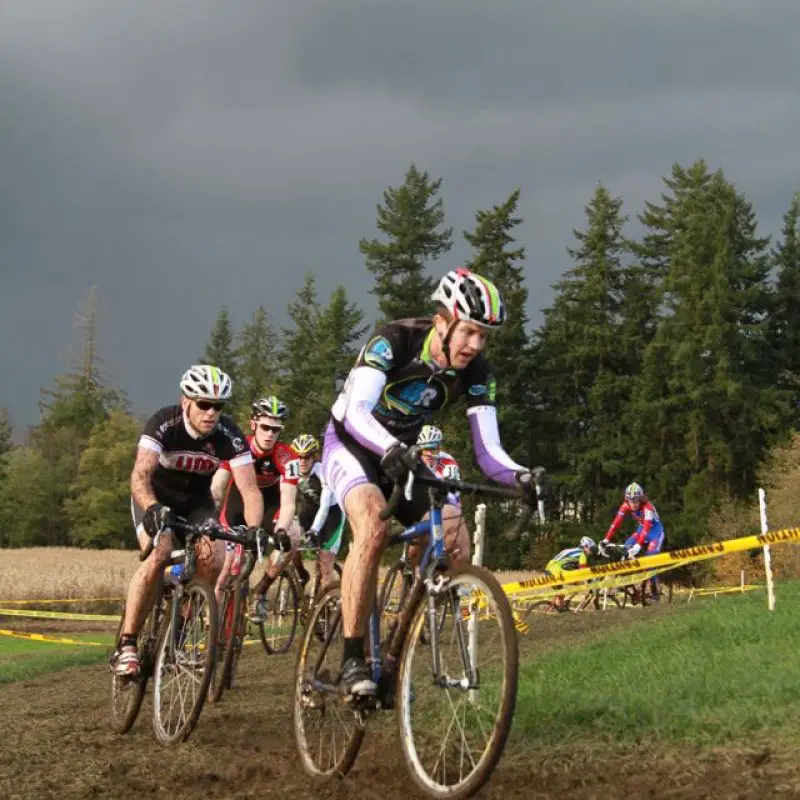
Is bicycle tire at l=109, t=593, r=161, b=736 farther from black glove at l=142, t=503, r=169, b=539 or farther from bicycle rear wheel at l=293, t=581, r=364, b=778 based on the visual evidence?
bicycle rear wheel at l=293, t=581, r=364, b=778

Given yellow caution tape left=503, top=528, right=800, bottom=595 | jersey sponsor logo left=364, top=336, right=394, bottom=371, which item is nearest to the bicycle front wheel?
jersey sponsor logo left=364, top=336, right=394, bottom=371

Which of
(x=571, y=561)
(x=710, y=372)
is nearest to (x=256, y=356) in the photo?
(x=710, y=372)

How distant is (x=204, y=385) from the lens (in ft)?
26.7

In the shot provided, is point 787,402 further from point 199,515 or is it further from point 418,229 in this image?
point 199,515

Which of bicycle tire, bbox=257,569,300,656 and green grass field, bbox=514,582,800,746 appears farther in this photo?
bicycle tire, bbox=257,569,300,656

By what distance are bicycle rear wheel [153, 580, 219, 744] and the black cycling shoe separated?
1669mm

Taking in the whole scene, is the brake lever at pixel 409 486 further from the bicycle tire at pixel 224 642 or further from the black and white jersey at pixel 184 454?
the bicycle tire at pixel 224 642

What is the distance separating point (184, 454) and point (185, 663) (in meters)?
1.70

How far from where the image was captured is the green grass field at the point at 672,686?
5895 millimetres

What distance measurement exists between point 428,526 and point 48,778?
9.10 feet

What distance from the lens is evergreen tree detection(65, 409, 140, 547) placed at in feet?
267

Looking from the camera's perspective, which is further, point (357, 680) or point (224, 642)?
point (224, 642)

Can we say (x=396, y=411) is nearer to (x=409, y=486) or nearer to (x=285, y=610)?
(x=409, y=486)

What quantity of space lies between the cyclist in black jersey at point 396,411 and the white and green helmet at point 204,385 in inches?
73.0
